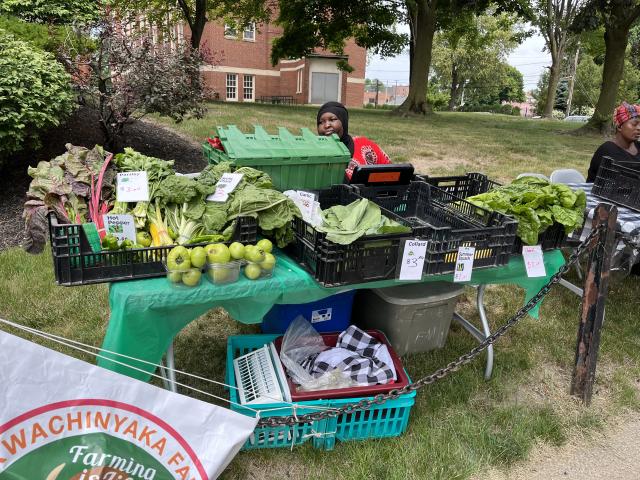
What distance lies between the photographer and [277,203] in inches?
96.6

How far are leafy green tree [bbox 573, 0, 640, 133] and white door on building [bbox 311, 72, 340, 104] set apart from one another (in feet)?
66.8

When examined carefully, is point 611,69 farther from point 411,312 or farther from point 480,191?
point 411,312

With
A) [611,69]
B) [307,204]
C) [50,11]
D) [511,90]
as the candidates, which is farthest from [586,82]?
[307,204]

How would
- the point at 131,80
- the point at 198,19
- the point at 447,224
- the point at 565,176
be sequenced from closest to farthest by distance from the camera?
the point at 447,224 < the point at 565,176 < the point at 131,80 < the point at 198,19

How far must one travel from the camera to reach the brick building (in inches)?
1245

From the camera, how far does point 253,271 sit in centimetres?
227

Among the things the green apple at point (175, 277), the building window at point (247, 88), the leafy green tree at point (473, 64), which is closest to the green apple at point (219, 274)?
the green apple at point (175, 277)

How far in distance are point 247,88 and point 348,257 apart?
1328 inches

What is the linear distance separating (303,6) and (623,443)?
67.8 ft

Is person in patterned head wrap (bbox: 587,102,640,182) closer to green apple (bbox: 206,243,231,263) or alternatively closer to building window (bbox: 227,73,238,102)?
green apple (bbox: 206,243,231,263)

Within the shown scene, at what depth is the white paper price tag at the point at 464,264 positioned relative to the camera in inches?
99.2

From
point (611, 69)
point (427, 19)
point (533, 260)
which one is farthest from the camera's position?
point (427, 19)

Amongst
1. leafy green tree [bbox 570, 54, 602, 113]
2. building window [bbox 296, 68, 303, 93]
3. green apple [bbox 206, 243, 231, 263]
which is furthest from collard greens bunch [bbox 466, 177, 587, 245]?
leafy green tree [bbox 570, 54, 602, 113]

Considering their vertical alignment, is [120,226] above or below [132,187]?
below
